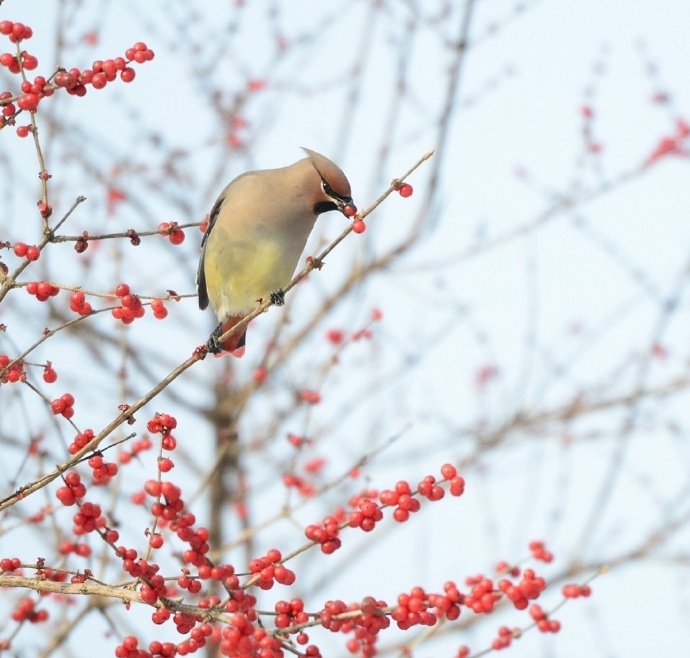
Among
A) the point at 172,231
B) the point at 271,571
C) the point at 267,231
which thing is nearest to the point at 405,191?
the point at 172,231

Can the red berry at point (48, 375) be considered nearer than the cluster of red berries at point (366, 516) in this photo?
No

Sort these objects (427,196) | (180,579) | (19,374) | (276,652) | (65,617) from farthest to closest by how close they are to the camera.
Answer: (427,196)
(65,617)
(19,374)
(180,579)
(276,652)

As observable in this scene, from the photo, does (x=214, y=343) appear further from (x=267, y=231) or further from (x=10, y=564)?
(x=10, y=564)

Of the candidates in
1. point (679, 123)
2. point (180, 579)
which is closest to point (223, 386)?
point (679, 123)

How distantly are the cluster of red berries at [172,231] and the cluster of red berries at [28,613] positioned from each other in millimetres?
1179

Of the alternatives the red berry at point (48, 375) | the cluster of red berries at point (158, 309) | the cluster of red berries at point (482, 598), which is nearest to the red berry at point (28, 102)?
the cluster of red berries at point (158, 309)

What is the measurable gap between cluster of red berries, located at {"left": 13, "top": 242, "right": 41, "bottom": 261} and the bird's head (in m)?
1.60

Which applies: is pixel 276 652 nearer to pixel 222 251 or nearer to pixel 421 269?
pixel 222 251

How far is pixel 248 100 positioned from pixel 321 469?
247 centimetres

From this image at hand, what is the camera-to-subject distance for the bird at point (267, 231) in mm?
3721

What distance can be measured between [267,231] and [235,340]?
468 mm

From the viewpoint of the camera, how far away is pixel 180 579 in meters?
1.96

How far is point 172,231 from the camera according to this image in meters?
2.19

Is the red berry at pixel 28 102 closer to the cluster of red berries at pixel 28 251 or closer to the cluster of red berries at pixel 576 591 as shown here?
the cluster of red berries at pixel 28 251
